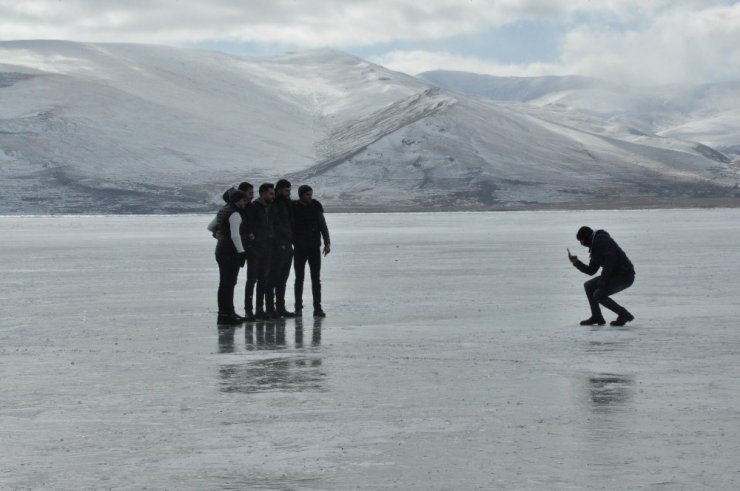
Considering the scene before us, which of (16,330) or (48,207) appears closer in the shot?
(16,330)

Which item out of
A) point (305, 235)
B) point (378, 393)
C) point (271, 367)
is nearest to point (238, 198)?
point (305, 235)

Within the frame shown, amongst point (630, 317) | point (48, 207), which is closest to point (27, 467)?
point (630, 317)

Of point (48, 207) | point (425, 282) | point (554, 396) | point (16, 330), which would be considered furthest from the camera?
point (48, 207)

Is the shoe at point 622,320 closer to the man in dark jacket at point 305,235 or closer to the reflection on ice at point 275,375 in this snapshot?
the man in dark jacket at point 305,235

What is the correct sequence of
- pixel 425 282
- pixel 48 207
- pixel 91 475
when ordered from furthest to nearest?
pixel 48 207, pixel 425 282, pixel 91 475

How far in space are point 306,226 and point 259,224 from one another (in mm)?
874

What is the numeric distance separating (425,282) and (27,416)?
51.3ft

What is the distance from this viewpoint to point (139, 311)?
19.0 meters

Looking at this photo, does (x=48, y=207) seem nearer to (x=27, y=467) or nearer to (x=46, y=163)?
(x=46, y=163)

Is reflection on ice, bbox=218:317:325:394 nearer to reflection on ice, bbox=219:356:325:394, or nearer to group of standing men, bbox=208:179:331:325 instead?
reflection on ice, bbox=219:356:325:394

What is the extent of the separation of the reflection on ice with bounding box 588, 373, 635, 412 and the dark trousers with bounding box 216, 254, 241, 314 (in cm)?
652

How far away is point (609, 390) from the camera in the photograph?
10695 mm

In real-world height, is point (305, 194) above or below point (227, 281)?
above

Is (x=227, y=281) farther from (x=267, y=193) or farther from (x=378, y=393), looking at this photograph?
(x=378, y=393)
